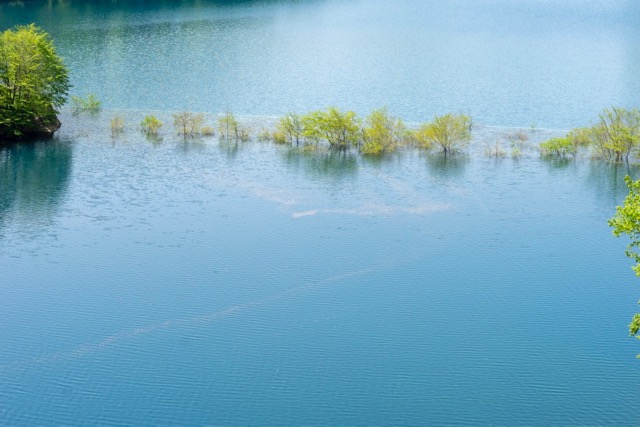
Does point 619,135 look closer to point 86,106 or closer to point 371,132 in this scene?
point 371,132

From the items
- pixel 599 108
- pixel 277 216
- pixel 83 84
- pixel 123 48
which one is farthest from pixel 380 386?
pixel 123 48

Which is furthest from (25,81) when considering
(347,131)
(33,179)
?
(347,131)

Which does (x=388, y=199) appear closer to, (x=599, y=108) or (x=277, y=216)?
(x=277, y=216)

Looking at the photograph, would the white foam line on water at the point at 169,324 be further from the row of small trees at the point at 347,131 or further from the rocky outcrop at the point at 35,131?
the rocky outcrop at the point at 35,131

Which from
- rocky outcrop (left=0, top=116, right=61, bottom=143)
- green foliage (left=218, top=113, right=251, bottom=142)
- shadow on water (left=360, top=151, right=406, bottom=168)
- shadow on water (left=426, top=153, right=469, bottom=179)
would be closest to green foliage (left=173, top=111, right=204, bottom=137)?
green foliage (left=218, top=113, right=251, bottom=142)

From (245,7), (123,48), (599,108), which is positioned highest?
(245,7)

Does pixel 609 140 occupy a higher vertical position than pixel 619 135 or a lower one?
lower

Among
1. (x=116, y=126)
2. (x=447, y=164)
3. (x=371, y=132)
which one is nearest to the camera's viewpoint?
(x=447, y=164)

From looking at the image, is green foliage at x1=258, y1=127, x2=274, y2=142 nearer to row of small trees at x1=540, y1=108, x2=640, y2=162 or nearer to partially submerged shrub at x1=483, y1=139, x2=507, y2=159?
partially submerged shrub at x1=483, y1=139, x2=507, y2=159
